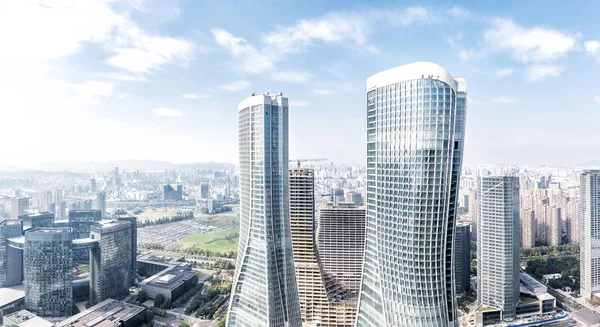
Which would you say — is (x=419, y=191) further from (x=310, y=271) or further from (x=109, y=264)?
(x=109, y=264)

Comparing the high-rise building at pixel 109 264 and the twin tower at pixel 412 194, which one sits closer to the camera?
the twin tower at pixel 412 194

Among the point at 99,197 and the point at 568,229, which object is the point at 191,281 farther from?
the point at 568,229

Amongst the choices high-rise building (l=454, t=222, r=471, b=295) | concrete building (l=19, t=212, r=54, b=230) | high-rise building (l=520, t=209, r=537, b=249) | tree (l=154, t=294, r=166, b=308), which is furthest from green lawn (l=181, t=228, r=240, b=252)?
high-rise building (l=520, t=209, r=537, b=249)

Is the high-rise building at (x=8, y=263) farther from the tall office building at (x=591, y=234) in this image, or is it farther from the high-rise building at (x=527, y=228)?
the high-rise building at (x=527, y=228)

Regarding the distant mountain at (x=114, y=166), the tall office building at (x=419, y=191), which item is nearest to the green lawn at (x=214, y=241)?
the distant mountain at (x=114, y=166)

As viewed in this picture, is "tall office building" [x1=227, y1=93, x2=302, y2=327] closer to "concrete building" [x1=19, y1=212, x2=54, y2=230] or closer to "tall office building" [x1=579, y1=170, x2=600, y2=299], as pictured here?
"tall office building" [x1=579, y1=170, x2=600, y2=299]

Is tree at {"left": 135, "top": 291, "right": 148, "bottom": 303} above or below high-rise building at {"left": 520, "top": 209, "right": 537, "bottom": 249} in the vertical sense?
below
